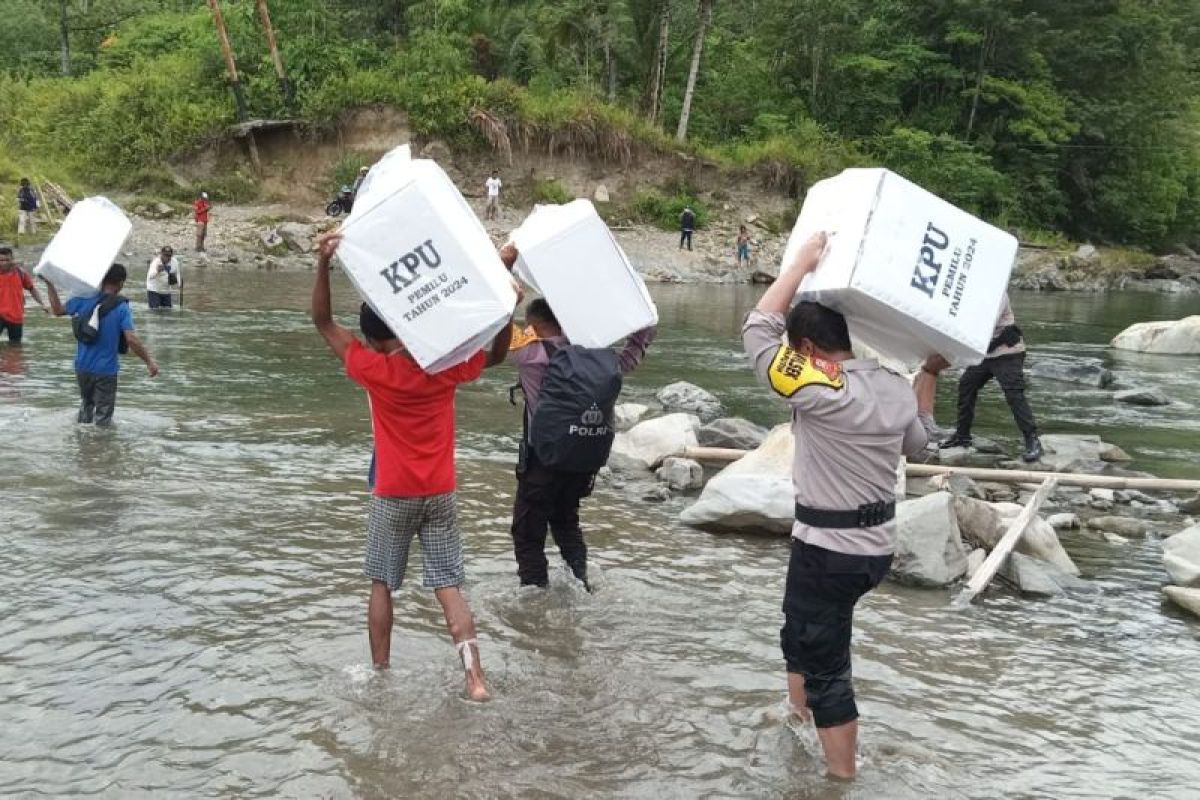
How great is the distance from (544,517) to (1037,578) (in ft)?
10.6

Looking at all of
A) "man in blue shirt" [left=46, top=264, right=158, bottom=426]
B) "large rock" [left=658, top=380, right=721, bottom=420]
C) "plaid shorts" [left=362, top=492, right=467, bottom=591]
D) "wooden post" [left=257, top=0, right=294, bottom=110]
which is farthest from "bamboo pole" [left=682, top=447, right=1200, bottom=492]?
"wooden post" [left=257, top=0, right=294, bottom=110]

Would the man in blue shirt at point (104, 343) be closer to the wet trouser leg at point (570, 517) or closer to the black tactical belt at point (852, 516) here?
the wet trouser leg at point (570, 517)

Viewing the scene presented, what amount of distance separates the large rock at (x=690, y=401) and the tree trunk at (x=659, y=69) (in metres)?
28.5

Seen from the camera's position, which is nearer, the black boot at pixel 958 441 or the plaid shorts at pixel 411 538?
the plaid shorts at pixel 411 538

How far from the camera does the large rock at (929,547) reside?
6.48m

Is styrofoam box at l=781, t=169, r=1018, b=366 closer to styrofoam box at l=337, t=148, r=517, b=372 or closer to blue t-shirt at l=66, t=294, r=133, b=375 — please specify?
styrofoam box at l=337, t=148, r=517, b=372

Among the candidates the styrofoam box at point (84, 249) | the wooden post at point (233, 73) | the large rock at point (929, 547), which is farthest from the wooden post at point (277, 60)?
the large rock at point (929, 547)

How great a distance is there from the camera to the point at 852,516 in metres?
3.81

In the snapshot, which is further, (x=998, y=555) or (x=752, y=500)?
(x=752, y=500)

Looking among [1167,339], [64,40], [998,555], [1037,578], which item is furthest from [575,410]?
[64,40]

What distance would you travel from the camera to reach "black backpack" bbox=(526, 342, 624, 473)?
530 cm

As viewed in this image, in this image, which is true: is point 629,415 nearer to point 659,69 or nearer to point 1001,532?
point 1001,532

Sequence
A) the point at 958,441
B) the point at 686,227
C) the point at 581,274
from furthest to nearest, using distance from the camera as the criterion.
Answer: the point at 686,227, the point at 958,441, the point at 581,274

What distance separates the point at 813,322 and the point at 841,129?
43.9m
